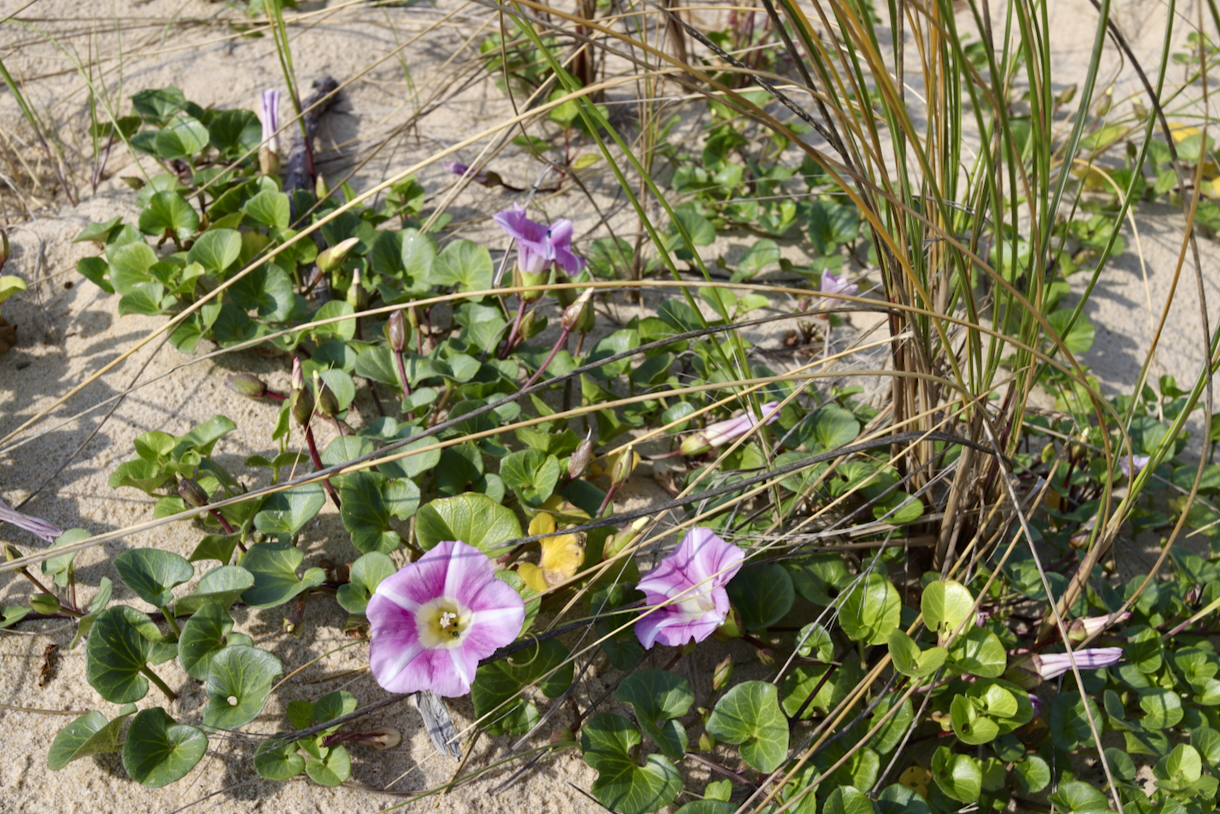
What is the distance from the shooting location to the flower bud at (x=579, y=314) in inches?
64.0

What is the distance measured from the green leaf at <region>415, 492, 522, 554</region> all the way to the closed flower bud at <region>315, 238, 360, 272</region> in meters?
0.65

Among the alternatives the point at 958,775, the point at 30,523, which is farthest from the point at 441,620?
the point at 958,775

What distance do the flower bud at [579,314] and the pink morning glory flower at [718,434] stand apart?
30 centimetres

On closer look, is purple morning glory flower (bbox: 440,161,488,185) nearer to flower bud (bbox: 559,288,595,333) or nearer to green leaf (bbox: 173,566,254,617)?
flower bud (bbox: 559,288,595,333)

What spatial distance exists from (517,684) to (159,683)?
1.65 ft

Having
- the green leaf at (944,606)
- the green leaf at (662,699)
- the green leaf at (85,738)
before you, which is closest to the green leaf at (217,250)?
the green leaf at (85,738)

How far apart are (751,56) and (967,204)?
1.47 m

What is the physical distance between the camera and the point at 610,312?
198 centimetres

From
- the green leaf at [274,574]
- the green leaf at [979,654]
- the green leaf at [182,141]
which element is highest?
the green leaf at [182,141]

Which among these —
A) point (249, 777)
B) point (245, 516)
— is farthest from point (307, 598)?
point (249, 777)

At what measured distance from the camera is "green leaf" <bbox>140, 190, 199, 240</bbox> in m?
1.82

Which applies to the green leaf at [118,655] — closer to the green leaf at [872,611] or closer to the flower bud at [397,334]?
the flower bud at [397,334]

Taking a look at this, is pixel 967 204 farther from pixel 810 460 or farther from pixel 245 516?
pixel 245 516

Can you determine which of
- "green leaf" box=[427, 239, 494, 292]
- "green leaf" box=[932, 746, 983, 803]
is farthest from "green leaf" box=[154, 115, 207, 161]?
"green leaf" box=[932, 746, 983, 803]
